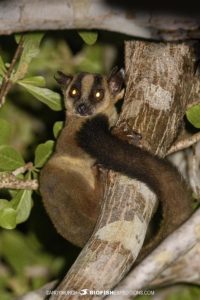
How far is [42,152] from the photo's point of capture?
4090 millimetres

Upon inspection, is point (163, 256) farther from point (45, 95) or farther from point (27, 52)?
point (27, 52)

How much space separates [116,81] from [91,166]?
0.74 metres

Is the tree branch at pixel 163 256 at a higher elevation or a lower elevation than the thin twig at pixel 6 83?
lower

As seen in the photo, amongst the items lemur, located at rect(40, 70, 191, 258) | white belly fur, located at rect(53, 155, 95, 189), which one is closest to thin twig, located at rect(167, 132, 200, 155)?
lemur, located at rect(40, 70, 191, 258)

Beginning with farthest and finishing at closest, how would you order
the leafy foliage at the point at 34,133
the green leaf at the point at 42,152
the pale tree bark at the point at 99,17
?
1. the leafy foliage at the point at 34,133
2. the green leaf at the point at 42,152
3. the pale tree bark at the point at 99,17

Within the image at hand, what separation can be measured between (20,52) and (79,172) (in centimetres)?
87

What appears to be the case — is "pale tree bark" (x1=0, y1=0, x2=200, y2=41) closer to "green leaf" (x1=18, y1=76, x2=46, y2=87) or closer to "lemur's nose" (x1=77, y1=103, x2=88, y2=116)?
"green leaf" (x1=18, y1=76, x2=46, y2=87)

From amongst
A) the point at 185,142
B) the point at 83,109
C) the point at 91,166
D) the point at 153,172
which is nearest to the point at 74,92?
the point at 83,109

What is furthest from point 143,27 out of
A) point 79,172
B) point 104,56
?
point 104,56

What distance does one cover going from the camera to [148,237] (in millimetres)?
4004

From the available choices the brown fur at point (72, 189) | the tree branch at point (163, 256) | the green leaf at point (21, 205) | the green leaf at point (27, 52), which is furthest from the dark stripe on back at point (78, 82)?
the tree branch at point (163, 256)

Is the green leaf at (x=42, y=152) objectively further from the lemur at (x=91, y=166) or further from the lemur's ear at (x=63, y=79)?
the lemur's ear at (x=63, y=79)

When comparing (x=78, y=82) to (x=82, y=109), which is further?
(x=78, y=82)

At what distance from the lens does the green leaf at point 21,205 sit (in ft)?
13.0
